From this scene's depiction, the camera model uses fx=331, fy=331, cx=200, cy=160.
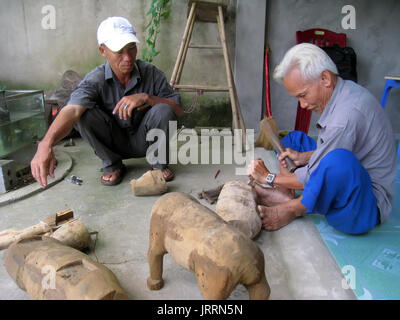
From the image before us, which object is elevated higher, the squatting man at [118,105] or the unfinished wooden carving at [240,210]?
the squatting man at [118,105]

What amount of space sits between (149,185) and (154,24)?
2.53m

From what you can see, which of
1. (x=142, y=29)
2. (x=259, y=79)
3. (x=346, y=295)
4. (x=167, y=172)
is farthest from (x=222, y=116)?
(x=346, y=295)

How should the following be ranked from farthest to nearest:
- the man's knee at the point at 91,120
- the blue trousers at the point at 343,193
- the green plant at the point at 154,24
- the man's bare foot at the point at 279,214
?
the green plant at the point at 154,24 → the man's knee at the point at 91,120 → the man's bare foot at the point at 279,214 → the blue trousers at the point at 343,193

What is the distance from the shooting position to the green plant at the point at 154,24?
4.00 m

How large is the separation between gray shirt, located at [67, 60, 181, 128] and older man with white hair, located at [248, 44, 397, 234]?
1253 millimetres

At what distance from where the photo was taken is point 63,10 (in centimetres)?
426

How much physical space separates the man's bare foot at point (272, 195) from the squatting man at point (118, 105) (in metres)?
0.86

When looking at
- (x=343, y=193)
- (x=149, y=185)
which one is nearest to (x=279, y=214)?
(x=343, y=193)

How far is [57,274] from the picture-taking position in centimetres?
133

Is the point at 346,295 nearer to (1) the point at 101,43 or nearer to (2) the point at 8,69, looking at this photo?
(1) the point at 101,43

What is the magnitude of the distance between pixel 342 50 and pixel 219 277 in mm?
3631

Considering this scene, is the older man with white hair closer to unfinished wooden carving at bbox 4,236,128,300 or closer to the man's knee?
unfinished wooden carving at bbox 4,236,128,300

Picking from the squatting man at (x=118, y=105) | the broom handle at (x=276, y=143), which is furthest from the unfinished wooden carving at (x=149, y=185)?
the broom handle at (x=276, y=143)

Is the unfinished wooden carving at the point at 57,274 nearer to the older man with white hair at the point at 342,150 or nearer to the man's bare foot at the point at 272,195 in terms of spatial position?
the older man with white hair at the point at 342,150
